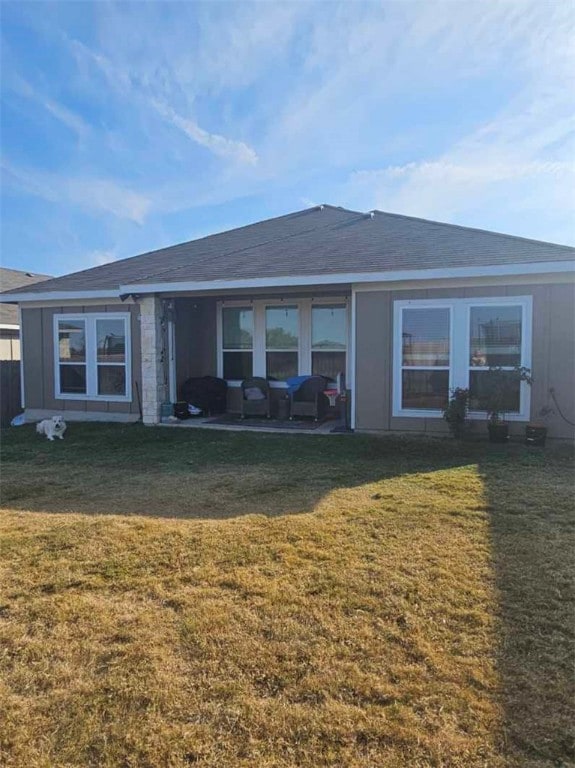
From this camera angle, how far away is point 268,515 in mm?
4391

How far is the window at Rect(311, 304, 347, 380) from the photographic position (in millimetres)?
10266

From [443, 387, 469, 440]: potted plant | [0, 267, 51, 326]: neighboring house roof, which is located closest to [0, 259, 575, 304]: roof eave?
[443, 387, 469, 440]: potted plant

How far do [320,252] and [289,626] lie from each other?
760 cm

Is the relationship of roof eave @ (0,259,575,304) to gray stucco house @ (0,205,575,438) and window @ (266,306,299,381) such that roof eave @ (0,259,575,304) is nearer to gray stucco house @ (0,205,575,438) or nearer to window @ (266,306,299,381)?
gray stucco house @ (0,205,575,438)

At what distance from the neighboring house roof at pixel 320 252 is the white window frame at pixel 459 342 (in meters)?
0.56

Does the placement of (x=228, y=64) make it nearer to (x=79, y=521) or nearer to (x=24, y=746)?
(x=79, y=521)

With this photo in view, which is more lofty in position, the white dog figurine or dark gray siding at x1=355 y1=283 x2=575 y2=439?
dark gray siding at x1=355 y1=283 x2=575 y2=439

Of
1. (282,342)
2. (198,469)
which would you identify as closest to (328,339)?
(282,342)

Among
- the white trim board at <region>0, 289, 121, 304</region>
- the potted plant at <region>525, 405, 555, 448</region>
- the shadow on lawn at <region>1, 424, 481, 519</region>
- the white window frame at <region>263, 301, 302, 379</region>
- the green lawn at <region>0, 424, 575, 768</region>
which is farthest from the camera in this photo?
the white window frame at <region>263, 301, 302, 379</region>

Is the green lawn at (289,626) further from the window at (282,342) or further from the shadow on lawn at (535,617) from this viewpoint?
the window at (282,342)

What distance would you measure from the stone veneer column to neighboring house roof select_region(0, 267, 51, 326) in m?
7.08

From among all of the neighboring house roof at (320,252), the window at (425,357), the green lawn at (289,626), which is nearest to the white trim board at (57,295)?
the neighboring house roof at (320,252)

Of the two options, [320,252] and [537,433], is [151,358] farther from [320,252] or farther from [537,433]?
[537,433]

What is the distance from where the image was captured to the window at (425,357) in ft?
25.3
